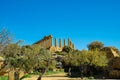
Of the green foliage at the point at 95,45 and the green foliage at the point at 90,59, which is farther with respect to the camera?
the green foliage at the point at 95,45

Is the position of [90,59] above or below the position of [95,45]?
below

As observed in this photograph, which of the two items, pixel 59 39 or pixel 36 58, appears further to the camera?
pixel 59 39

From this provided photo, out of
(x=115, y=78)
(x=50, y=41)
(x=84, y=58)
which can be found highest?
(x=50, y=41)

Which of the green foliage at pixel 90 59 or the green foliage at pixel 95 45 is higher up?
the green foliage at pixel 95 45

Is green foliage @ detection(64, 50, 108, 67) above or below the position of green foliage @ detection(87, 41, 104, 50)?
below

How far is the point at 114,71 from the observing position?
5694cm

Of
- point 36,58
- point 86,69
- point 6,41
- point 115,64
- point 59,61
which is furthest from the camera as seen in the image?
point 59,61

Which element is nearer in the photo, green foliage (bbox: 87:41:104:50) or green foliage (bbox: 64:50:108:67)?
green foliage (bbox: 64:50:108:67)

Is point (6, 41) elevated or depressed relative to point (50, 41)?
depressed

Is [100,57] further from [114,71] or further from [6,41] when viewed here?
[6,41]

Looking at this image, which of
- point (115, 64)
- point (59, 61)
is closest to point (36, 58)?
point (115, 64)

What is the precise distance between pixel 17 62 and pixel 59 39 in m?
79.3

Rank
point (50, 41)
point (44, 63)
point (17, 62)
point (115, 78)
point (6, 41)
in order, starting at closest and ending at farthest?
point (6, 41) < point (17, 62) < point (44, 63) < point (115, 78) < point (50, 41)

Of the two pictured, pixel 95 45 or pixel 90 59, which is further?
pixel 95 45
